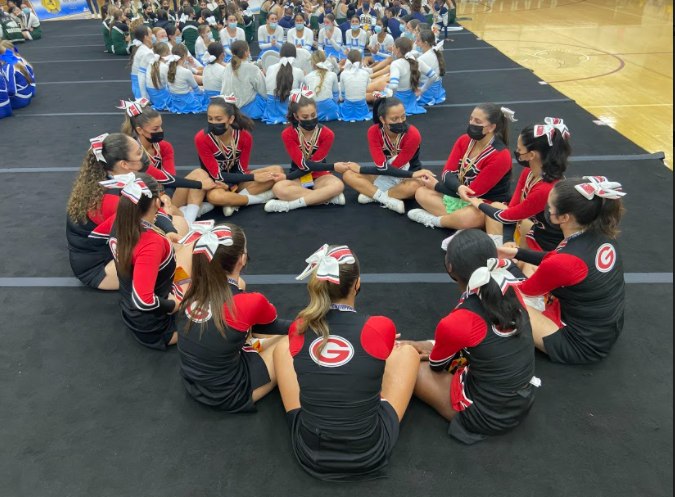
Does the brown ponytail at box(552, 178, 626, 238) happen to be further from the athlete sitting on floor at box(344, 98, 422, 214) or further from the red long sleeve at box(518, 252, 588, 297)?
the athlete sitting on floor at box(344, 98, 422, 214)

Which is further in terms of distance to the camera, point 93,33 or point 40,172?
point 93,33

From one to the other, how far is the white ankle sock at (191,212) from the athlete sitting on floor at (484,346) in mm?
2802

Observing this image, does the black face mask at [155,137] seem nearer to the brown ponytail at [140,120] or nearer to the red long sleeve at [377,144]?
the brown ponytail at [140,120]

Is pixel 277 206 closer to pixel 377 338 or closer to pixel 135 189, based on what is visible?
pixel 135 189

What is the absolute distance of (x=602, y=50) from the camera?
10.6 m

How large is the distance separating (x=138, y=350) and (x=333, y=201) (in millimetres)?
2393

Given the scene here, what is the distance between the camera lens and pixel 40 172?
5.84m

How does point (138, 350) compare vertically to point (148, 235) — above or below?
below

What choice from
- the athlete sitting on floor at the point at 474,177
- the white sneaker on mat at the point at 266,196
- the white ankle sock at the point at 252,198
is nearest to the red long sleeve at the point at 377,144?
the athlete sitting on floor at the point at 474,177

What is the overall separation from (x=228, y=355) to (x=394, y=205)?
2654 millimetres

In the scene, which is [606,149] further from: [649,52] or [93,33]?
[93,33]

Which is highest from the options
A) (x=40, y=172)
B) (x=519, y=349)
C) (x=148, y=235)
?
(x=148, y=235)

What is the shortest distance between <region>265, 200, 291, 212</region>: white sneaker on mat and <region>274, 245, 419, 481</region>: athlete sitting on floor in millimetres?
2635

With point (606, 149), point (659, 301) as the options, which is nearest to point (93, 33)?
point (606, 149)
